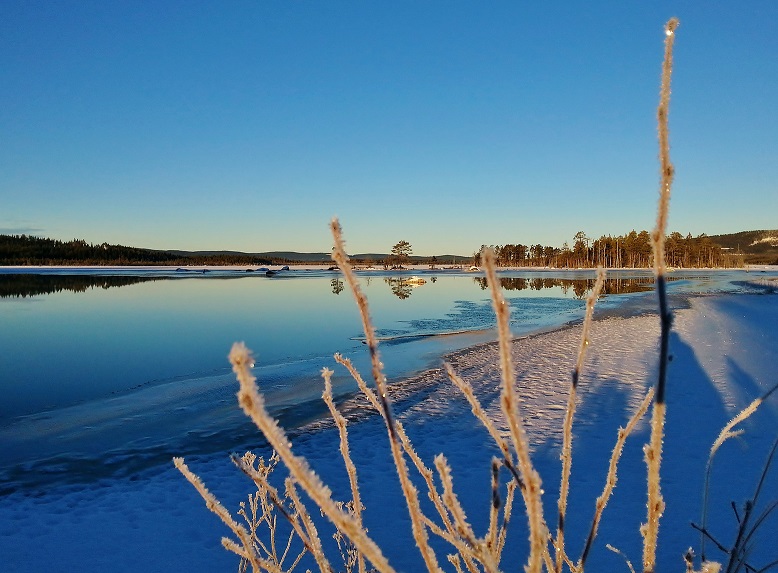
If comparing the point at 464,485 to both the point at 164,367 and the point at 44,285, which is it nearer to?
the point at 164,367

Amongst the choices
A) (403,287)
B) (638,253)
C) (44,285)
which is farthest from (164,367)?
(638,253)

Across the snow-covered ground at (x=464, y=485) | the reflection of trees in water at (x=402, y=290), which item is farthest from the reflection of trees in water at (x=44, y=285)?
the snow-covered ground at (x=464, y=485)

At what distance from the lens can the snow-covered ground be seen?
156 inches

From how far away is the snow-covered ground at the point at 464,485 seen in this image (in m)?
3.97

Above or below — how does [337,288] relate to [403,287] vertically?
above

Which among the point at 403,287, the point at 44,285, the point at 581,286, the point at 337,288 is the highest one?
the point at 44,285

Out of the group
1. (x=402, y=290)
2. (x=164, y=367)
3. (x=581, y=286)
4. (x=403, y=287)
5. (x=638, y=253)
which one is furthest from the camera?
(x=638, y=253)

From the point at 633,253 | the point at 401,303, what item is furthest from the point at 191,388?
the point at 633,253

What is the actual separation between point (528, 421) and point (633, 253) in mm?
125722

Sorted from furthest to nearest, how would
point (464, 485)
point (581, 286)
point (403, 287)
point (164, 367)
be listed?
point (403, 287) → point (581, 286) → point (164, 367) → point (464, 485)

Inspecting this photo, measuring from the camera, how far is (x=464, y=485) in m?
4.94

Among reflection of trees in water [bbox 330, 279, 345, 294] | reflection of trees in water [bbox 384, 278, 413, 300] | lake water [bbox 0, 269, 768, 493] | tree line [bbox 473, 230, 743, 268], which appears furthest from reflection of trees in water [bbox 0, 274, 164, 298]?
tree line [bbox 473, 230, 743, 268]

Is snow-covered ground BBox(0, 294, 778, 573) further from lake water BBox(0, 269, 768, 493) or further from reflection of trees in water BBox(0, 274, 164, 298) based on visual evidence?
reflection of trees in water BBox(0, 274, 164, 298)

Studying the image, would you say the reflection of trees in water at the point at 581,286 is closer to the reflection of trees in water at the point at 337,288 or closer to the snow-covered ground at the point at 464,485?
the reflection of trees in water at the point at 337,288
